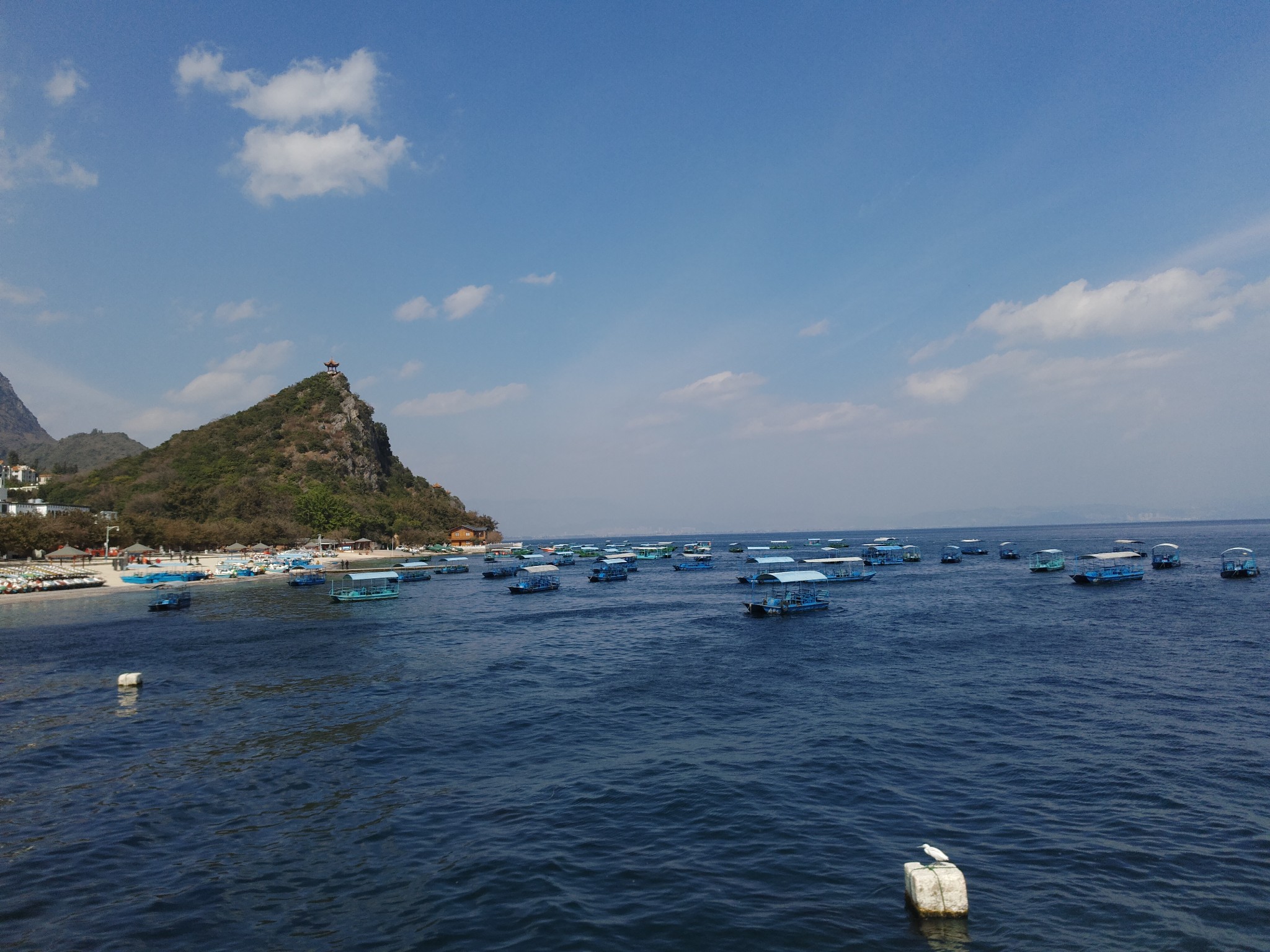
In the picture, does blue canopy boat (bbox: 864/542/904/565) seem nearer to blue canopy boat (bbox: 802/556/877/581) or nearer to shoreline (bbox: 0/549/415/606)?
blue canopy boat (bbox: 802/556/877/581)

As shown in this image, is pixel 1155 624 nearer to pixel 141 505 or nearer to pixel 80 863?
pixel 80 863

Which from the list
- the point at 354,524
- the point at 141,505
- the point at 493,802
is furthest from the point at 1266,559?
the point at 141,505

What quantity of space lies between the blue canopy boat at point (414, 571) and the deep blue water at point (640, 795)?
55164 millimetres

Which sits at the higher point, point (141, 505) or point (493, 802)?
point (141, 505)

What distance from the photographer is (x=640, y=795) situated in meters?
16.7

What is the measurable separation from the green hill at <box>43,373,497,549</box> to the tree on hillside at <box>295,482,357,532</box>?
183 mm

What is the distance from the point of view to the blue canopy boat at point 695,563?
108 metres

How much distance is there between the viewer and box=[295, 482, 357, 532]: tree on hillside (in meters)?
132

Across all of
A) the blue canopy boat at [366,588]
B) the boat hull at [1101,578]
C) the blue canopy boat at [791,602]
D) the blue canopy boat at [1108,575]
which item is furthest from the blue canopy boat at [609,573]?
the blue canopy boat at [1108,575]

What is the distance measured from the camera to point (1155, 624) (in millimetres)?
41500

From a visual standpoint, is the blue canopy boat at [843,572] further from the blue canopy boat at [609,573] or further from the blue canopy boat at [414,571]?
the blue canopy boat at [414,571]

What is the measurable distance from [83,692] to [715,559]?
11594 centimetres

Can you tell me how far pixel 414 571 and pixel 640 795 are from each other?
95308 millimetres

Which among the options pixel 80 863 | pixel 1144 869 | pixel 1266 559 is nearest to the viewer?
pixel 1144 869
